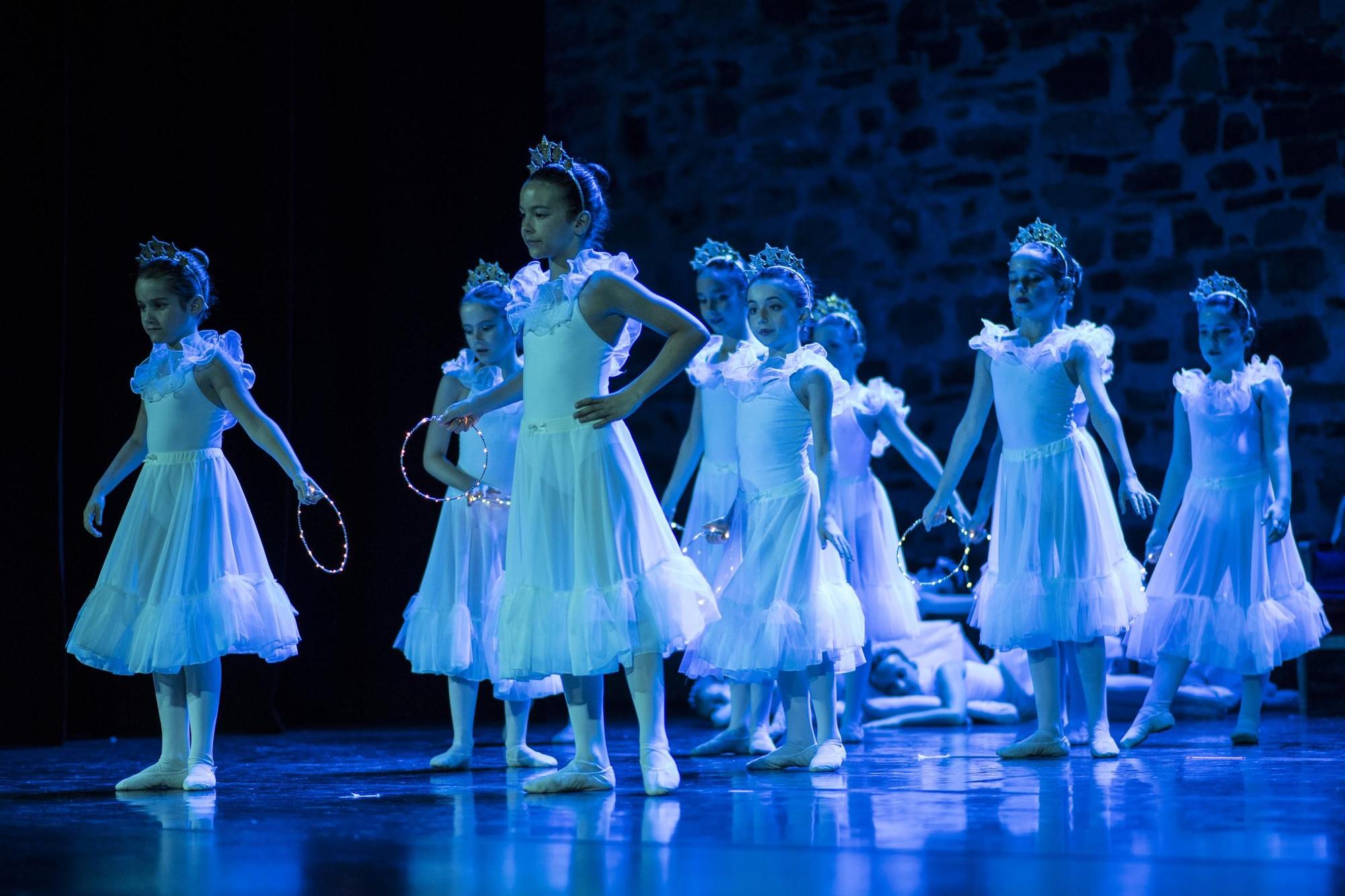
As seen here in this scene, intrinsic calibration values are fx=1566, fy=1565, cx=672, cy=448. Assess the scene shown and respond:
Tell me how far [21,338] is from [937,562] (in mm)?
4236

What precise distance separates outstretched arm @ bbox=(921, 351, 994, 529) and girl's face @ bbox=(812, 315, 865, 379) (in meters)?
1.11

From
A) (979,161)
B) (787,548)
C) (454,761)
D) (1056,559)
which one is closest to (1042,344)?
(1056,559)

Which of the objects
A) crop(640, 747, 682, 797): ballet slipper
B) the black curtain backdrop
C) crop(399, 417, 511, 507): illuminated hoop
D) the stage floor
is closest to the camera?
the stage floor

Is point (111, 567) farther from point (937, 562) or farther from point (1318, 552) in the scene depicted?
point (1318, 552)

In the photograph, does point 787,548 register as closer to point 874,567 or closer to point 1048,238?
point 1048,238

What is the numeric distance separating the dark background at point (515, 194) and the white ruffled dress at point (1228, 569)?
2323 mm

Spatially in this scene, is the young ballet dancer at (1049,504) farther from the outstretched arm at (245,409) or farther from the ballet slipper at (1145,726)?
the outstretched arm at (245,409)

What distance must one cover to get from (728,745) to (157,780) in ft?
6.11

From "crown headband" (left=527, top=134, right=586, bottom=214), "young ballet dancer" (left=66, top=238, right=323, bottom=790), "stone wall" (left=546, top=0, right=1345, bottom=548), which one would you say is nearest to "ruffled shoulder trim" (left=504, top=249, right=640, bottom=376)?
"crown headband" (left=527, top=134, right=586, bottom=214)

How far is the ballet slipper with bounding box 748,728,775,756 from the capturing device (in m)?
4.98

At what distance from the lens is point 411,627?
484 cm

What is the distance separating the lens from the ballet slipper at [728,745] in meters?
5.03

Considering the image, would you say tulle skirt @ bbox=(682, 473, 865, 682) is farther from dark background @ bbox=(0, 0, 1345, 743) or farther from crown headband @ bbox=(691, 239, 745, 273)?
dark background @ bbox=(0, 0, 1345, 743)

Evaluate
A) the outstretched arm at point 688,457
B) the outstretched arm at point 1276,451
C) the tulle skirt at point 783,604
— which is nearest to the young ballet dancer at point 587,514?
the tulle skirt at point 783,604
